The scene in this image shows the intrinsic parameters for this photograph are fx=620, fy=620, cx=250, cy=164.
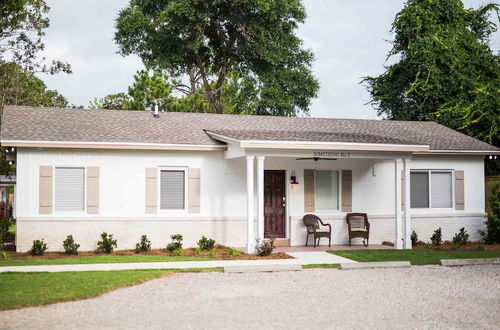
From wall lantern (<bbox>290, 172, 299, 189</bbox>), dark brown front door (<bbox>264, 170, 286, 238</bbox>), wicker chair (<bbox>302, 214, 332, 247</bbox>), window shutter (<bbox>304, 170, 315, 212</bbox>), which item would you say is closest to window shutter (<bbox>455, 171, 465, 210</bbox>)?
wicker chair (<bbox>302, 214, 332, 247</bbox>)

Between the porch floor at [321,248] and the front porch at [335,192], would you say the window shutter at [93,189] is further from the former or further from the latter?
the porch floor at [321,248]

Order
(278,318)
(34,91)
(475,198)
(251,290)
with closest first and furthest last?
1. (278,318)
2. (251,290)
3. (475,198)
4. (34,91)

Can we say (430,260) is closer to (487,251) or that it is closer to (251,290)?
(487,251)

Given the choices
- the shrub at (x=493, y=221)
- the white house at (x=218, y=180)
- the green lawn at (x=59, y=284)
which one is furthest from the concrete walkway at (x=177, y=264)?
the shrub at (x=493, y=221)

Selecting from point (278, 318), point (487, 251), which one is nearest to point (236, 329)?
point (278, 318)

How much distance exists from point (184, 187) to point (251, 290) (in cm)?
741

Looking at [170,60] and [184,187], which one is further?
[170,60]

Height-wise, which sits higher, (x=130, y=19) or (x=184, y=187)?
(x=130, y=19)

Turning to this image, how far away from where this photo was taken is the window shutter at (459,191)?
66.6ft

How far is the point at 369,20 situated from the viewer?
120 feet

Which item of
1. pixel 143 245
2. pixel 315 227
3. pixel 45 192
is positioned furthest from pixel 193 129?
pixel 45 192

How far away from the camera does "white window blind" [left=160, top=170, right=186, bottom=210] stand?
1778 centimetres

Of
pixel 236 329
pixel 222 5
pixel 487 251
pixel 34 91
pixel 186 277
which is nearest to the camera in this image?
pixel 236 329

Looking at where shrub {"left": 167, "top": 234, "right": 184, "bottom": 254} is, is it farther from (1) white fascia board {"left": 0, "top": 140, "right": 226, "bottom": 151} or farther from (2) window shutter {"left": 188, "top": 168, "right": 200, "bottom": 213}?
(1) white fascia board {"left": 0, "top": 140, "right": 226, "bottom": 151}
